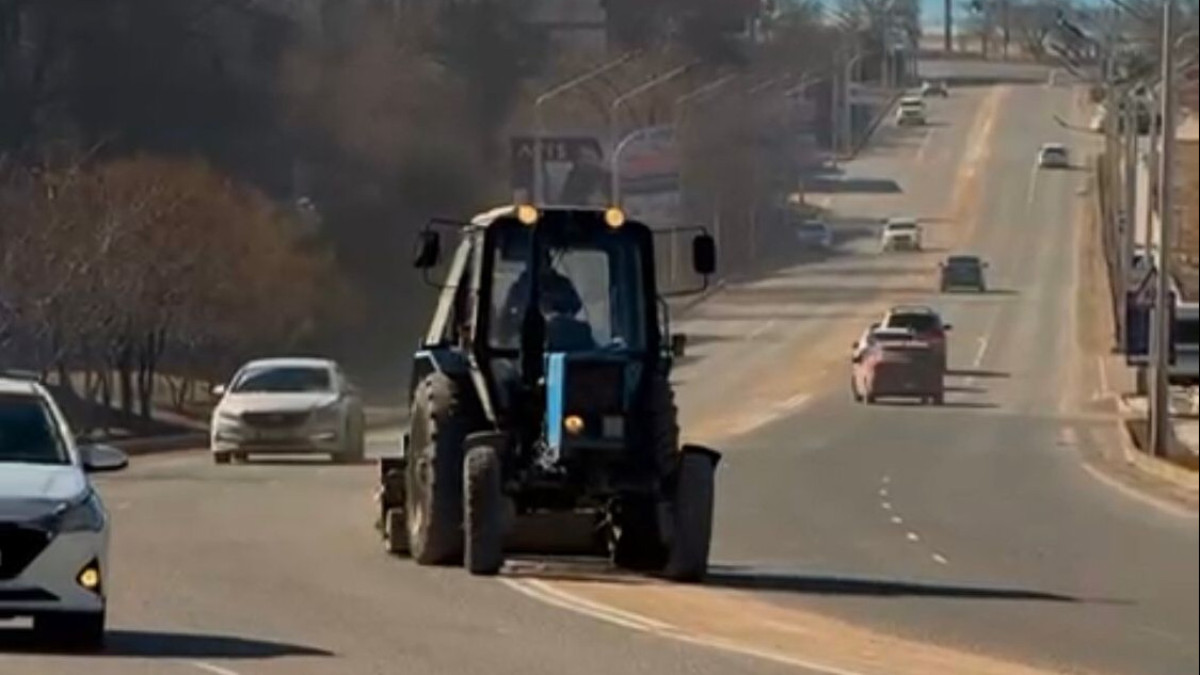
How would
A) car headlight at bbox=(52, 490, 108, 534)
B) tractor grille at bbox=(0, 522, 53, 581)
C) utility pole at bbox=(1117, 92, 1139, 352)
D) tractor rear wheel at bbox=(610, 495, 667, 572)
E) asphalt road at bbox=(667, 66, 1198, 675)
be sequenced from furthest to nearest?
utility pole at bbox=(1117, 92, 1139, 352)
tractor rear wheel at bbox=(610, 495, 667, 572)
asphalt road at bbox=(667, 66, 1198, 675)
car headlight at bbox=(52, 490, 108, 534)
tractor grille at bbox=(0, 522, 53, 581)

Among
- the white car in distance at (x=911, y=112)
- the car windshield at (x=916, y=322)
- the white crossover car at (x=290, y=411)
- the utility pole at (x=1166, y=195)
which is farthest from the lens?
the car windshield at (x=916, y=322)

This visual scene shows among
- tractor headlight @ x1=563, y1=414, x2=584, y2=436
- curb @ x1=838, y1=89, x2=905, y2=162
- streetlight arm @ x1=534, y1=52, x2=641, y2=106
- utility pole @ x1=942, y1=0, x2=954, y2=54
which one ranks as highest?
utility pole @ x1=942, y1=0, x2=954, y2=54

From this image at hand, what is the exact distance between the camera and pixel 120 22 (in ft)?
77.7

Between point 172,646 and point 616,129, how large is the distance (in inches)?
613

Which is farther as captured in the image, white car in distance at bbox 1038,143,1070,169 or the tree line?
white car in distance at bbox 1038,143,1070,169

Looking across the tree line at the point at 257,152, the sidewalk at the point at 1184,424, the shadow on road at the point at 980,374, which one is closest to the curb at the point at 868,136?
the tree line at the point at 257,152

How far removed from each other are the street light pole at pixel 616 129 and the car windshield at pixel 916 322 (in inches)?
242

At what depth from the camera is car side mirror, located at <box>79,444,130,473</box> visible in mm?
20172

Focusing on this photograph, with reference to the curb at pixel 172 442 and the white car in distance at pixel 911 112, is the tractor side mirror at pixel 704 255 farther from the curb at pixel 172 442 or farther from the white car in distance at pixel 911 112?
the curb at pixel 172 442

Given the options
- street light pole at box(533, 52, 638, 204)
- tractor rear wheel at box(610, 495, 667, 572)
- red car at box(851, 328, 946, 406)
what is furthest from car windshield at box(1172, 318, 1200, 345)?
red car at box(851, 328, 946, 406)

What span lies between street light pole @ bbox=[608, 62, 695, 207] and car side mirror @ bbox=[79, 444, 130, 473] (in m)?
9.40

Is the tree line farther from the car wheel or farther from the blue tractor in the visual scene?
the car wheel

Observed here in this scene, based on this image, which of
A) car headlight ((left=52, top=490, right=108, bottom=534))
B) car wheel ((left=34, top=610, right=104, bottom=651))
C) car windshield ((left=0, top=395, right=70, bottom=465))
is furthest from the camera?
car windshield ((left=0, top=395, right=70, bottom=465))

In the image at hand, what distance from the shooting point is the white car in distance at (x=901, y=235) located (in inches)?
1458
